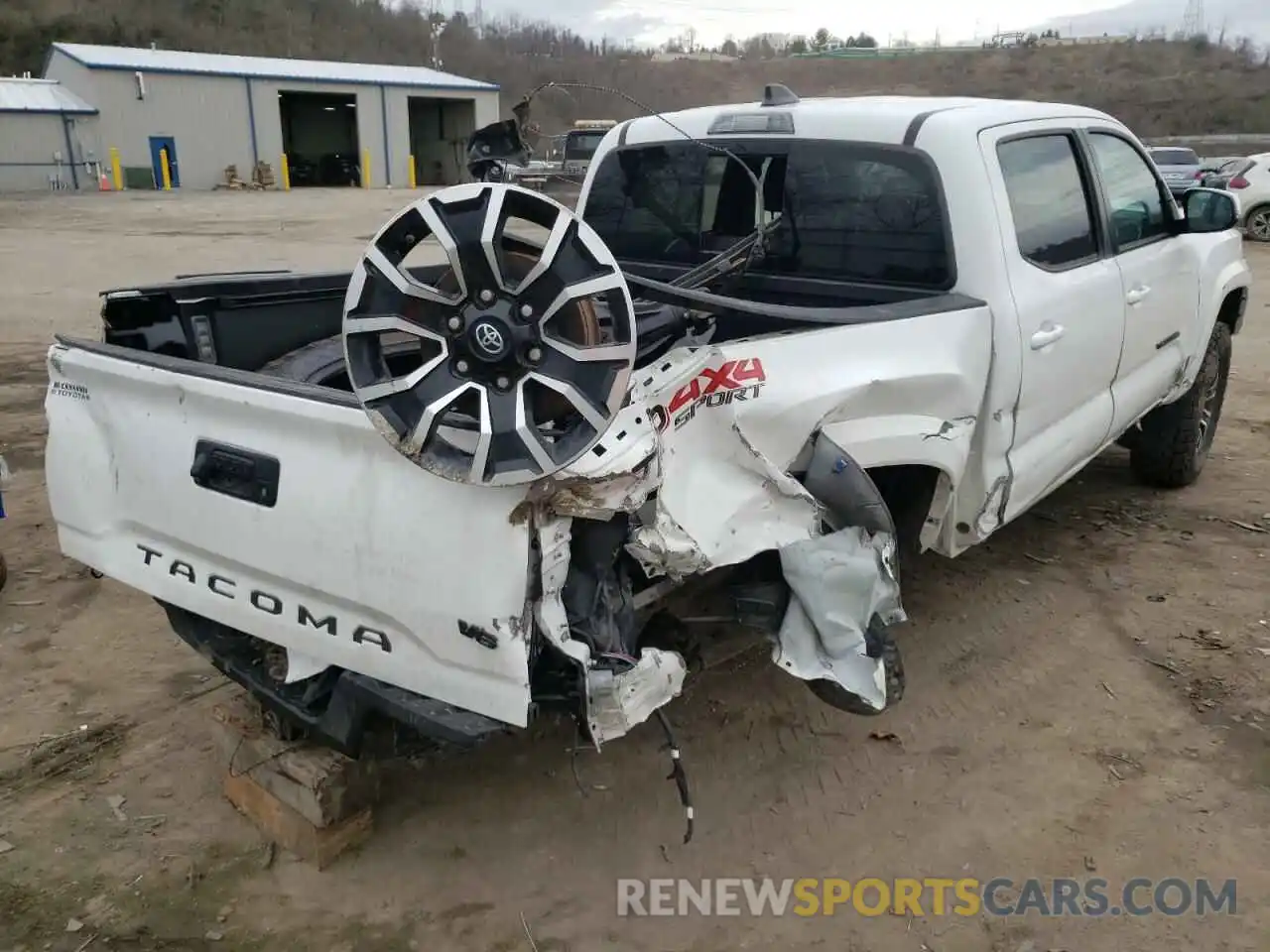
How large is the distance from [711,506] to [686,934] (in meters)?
1.12

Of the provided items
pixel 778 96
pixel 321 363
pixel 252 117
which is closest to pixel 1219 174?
pixel 778 96

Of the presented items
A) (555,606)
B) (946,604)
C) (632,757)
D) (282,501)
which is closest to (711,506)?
(555,606)

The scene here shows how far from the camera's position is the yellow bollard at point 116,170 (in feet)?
112

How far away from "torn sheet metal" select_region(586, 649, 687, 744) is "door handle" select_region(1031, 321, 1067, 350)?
1.96 m

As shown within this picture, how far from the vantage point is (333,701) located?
103 inches

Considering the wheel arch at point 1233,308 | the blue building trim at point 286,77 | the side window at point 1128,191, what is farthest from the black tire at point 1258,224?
the blue building trim at point 286,77

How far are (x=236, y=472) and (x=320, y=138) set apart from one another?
47.7 meters

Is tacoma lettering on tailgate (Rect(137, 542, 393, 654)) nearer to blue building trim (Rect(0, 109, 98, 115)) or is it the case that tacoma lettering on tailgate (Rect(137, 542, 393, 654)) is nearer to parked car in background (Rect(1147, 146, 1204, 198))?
parked car in background (Rect(1147, 146, 1204, 198))

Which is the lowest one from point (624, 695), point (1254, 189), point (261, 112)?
point (261, 112)

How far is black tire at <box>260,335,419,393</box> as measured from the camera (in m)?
3.20

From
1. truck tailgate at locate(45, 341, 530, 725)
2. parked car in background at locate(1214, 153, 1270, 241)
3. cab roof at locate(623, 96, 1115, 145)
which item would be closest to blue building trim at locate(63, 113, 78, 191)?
parked car in background at locate(1214, 153, 1270, 241)

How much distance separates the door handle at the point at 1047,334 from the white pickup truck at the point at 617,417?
2cm

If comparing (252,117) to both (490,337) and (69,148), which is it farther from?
(490,337)

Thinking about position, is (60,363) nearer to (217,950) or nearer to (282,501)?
(282,501)
